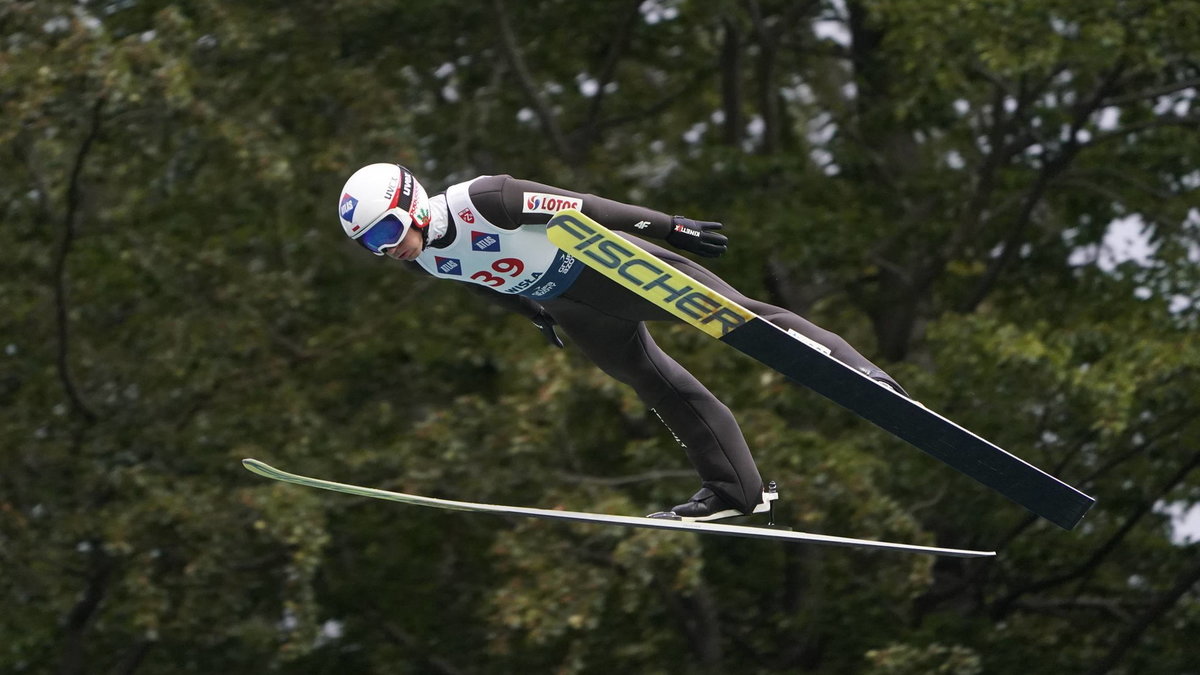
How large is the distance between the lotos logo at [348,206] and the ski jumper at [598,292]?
26cm

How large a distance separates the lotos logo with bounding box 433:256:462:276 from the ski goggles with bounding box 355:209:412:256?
0.23 metres

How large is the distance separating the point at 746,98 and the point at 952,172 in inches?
70.8

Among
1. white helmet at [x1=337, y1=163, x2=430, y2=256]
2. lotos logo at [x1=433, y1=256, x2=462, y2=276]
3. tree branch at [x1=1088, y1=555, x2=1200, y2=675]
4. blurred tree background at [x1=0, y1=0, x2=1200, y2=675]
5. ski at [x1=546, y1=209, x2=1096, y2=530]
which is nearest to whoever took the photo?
white helmet at [x1=337, y1=163, x2=430, y2=256]

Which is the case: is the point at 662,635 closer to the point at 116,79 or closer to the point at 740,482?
the point at 116,79

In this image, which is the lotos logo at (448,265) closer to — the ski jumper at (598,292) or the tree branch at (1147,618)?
the ski jumper at (598,292)

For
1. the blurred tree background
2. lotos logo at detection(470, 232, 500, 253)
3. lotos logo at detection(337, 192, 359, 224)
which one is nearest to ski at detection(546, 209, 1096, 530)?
lotos logo at detection(470, 232, 500, 253)

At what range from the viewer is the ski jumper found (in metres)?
5.06

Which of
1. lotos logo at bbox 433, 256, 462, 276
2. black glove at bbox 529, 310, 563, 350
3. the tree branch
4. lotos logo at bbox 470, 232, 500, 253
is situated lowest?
the tree branch

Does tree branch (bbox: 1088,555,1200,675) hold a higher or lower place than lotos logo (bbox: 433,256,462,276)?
lower

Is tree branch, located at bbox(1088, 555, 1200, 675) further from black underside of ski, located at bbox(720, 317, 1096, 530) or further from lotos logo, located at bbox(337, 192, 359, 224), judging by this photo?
lotos logo, located at bbox(337, 192, 359, 224)

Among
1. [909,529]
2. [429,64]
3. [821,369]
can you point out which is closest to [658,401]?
[821,369]

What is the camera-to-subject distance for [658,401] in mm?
5625

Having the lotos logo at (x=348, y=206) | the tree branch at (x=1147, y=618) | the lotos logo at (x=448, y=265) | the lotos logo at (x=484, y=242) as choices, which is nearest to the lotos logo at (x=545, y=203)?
the lotos logo at (x=484, y=242)

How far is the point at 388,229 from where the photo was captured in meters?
4.89
